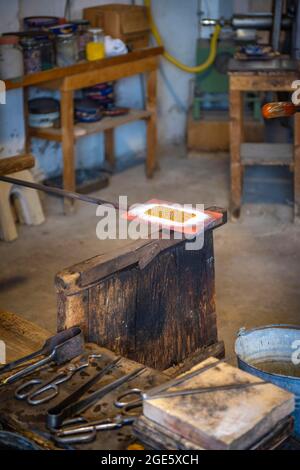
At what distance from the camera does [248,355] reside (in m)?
3.11

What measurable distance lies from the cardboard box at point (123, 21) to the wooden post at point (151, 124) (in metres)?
0.30

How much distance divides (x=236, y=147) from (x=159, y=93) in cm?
212

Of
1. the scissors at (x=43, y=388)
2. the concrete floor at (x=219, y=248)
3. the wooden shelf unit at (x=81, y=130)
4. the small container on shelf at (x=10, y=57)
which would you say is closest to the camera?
the scissors at (x=43, y=388)

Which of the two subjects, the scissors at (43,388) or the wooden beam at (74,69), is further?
the wooden beam at (74,69)

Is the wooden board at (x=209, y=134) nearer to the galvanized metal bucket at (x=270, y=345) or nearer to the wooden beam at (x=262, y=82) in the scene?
the wooden beam at (x=262, y=82)

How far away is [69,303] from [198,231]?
0.54 meters

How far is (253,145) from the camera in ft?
18.8

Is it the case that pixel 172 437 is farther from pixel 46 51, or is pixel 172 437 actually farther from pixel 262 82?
pixel 46 51

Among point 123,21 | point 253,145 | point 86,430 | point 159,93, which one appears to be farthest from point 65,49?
point 86,430

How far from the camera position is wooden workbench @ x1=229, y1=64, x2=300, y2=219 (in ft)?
17.0

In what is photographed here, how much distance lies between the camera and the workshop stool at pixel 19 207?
527 cm

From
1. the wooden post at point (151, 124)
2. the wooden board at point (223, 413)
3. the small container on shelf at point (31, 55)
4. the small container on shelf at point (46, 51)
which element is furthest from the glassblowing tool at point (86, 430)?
the wooden post at point (151, 124)

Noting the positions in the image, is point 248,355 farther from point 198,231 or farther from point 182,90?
point 182,90

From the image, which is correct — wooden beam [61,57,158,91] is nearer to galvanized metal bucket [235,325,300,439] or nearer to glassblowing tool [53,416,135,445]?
galvanized metal bucket [235,325,300,439]
